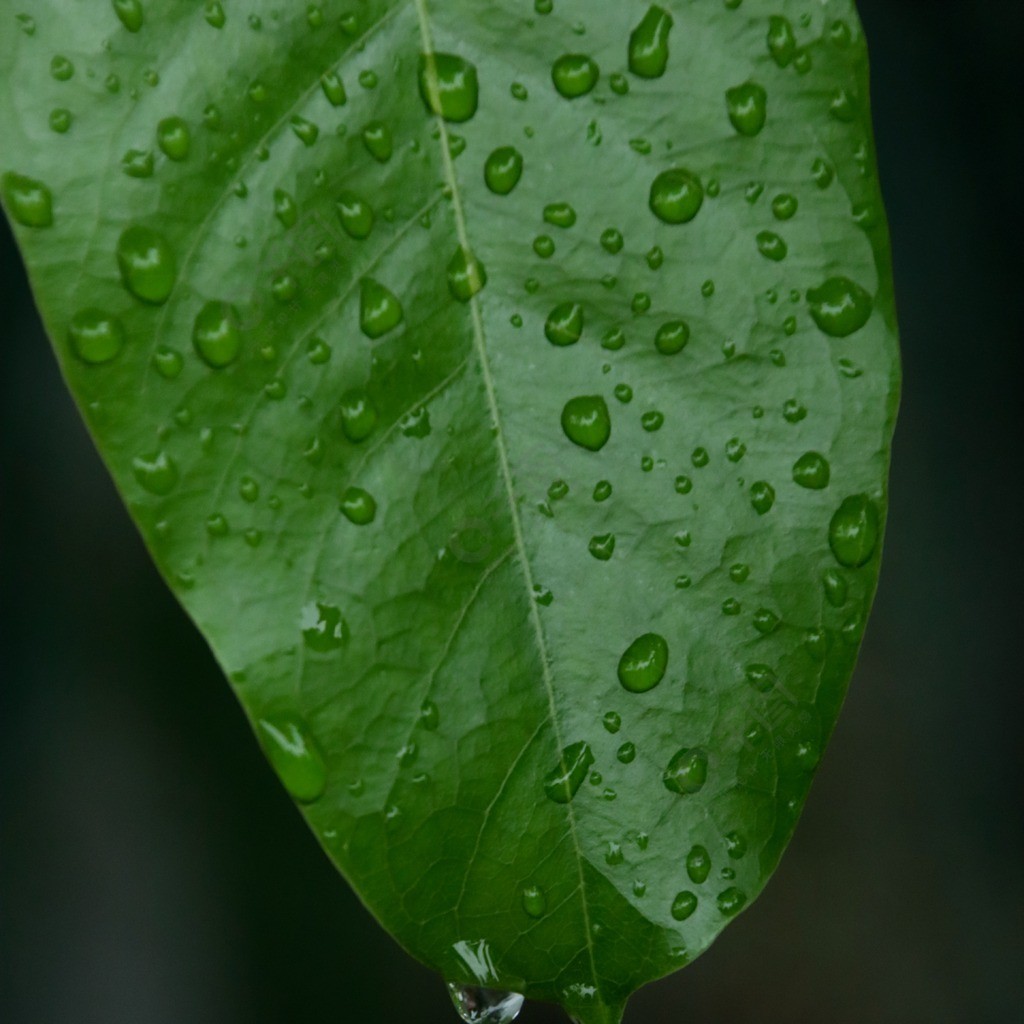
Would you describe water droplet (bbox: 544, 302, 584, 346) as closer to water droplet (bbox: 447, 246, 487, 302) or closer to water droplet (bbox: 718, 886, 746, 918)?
water droplet (bbox: 447, 246, 487, 302)

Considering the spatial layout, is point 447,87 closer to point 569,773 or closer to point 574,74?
point 574,74

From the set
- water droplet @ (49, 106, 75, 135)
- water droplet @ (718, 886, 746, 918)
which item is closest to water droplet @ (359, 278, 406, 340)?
water droplet @ (49, 106, 75, 135)

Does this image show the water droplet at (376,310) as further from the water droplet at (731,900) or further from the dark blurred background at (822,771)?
the dark blurred background at (822,771)

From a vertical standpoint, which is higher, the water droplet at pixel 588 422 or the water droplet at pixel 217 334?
the water droplet at pixel 217 334

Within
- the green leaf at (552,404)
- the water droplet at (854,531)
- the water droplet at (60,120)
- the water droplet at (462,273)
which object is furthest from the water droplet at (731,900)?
the water droplet at (60,120)

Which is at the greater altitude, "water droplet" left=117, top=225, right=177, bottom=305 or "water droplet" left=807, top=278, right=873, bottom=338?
"water droplet" left=117, top=225, right=177, bottom=305

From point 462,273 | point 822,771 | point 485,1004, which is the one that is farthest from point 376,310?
point 822,771
